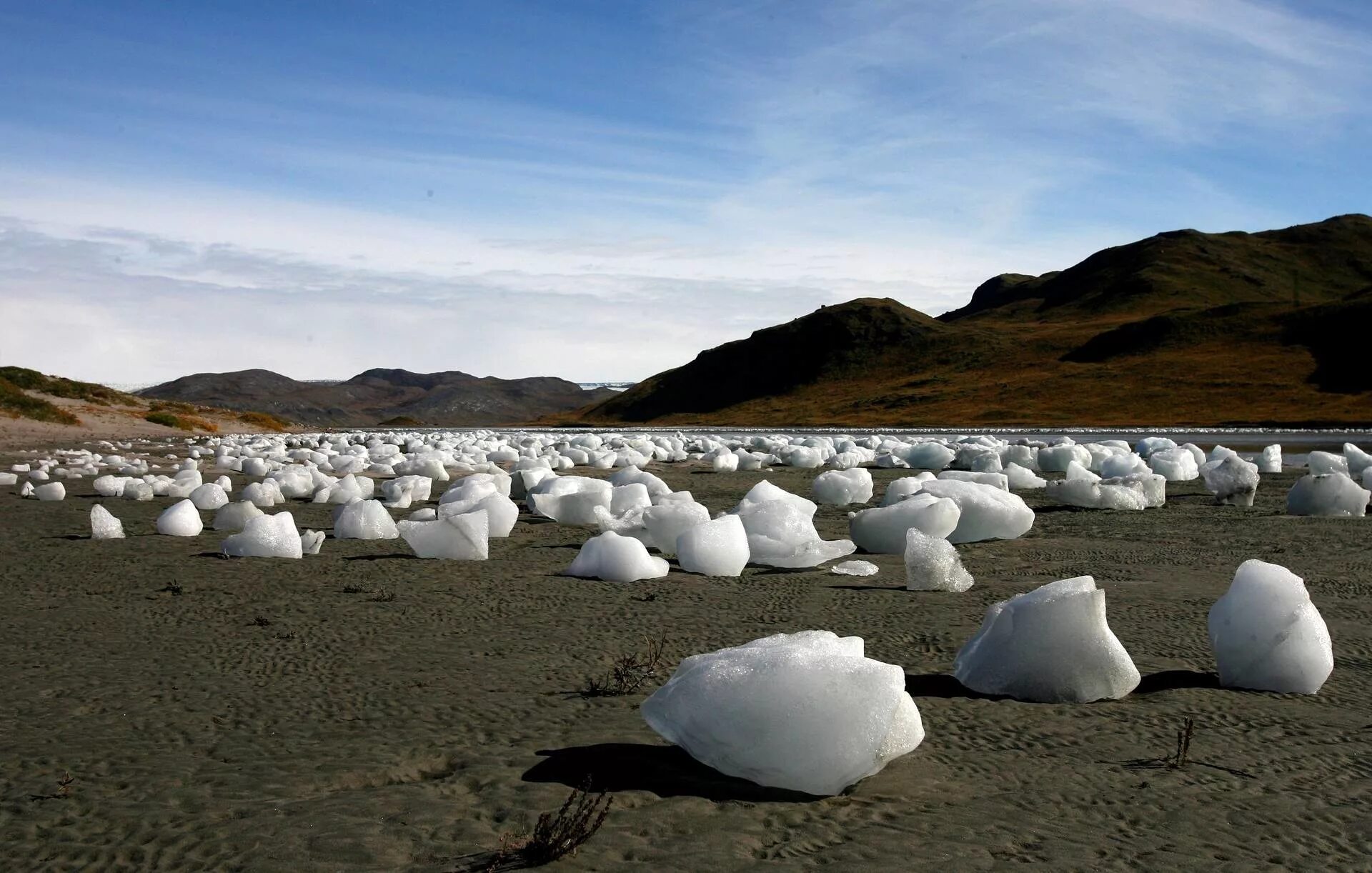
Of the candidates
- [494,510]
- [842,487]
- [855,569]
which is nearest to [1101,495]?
[842,487]

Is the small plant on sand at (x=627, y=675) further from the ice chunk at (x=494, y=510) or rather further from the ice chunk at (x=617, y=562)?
the ice chunk at (x=494, y=510)

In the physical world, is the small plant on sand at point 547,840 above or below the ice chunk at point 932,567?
below

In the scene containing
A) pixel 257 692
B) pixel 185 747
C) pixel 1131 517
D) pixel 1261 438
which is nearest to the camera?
pixel 185 747

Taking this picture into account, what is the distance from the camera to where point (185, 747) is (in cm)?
300

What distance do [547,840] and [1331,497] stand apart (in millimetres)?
8589

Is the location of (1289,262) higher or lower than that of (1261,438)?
higher

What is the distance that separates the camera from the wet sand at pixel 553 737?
93.7 inches

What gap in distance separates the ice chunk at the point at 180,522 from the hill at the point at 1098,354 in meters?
48.3

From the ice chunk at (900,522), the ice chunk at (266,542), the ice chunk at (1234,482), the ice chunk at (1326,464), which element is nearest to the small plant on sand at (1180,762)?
the ice chunk at (900,522)

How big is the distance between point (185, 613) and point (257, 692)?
1497 mm

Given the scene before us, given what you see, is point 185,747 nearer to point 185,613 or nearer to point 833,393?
point 185,613

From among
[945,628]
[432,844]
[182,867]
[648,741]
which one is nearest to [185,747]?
[182,867]

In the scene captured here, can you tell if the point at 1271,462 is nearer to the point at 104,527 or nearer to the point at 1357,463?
the point at 1357,463

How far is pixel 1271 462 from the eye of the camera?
14.0 m
